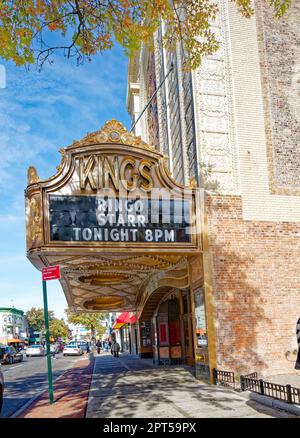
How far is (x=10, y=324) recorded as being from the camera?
100688 mm

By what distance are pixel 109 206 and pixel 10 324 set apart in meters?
95.2

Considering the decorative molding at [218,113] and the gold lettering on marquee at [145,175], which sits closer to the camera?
the gold lettering on marquee at [145,175]

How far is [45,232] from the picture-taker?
1266cm

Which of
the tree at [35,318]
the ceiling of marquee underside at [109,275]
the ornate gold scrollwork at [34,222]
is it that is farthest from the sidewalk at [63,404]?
the tree at [35,318]

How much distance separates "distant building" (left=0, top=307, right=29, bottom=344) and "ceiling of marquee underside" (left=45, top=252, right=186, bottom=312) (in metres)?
68.7

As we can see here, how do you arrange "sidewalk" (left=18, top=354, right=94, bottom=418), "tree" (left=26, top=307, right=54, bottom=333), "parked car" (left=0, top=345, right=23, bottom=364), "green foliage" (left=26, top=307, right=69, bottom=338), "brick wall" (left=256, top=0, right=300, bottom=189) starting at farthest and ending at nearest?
"tree" (left=26, top=307, right=54, bottom=333), "green foliage" (left=26, top=307, right=69, bottom=338), "parked car" (left=0, top=345, right=23, bottom=364), "brick wall" (left=256, top=0, right=300, bottom=189), "sidewalk" (left=18, top=354, right=94, bottom=418)

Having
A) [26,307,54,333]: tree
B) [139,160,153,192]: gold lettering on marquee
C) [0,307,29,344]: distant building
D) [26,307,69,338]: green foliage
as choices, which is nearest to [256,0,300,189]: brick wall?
[139,160,153,192]: gold lettering on marquee

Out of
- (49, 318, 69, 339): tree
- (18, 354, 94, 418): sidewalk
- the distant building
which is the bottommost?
(49, 318, 69, 339): tree

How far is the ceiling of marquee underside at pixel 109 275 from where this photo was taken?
16.1m

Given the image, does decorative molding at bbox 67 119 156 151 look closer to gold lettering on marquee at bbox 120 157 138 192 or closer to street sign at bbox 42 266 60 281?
gold lettering on marquee at bbox 120 157 138 192

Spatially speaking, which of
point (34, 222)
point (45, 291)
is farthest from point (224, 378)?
point (34, 222)

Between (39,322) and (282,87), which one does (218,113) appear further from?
(39,322)

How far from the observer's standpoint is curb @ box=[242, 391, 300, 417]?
8914 millimetres

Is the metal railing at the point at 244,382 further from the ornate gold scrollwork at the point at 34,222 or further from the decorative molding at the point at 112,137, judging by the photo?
the decorative molding at the point at 112,137
